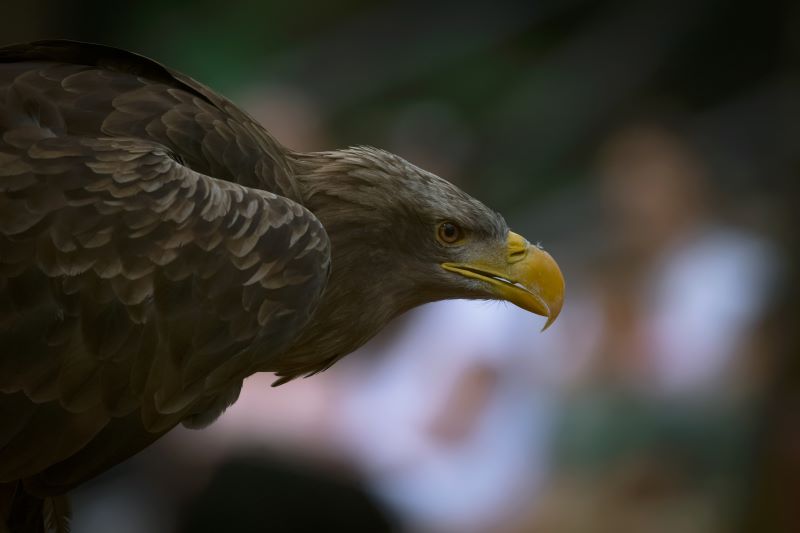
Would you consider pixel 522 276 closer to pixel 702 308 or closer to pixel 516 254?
pixel 516 254

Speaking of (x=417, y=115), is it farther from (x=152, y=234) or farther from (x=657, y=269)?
(x=152, y=234)

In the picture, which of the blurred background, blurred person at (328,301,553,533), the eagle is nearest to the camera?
the eagle

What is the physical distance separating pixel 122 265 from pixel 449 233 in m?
0.86

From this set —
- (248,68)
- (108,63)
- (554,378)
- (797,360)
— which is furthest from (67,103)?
(248,68)

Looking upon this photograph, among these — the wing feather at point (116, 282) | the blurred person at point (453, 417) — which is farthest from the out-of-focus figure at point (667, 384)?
the wing feather at point (116, 282)

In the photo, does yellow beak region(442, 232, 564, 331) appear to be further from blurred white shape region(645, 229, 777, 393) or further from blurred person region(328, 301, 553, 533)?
blurred white shape region(645, 229, 777, 393)

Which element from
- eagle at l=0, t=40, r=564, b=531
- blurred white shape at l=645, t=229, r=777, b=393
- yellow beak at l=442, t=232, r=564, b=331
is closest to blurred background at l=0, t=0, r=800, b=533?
blurred white shape at l=645, t=229, r=777, b=393

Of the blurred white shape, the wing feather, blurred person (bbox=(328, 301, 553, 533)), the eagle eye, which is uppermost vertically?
the eagle eye

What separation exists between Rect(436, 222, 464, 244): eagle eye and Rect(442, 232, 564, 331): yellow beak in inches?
2.3

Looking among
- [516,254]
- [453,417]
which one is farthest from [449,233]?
[453,417]

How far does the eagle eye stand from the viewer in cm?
326

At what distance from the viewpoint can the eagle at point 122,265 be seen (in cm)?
274

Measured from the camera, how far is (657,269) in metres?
5.70

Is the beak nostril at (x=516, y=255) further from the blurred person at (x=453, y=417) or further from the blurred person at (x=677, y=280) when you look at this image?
the blurred person at (x=677, y=280)
